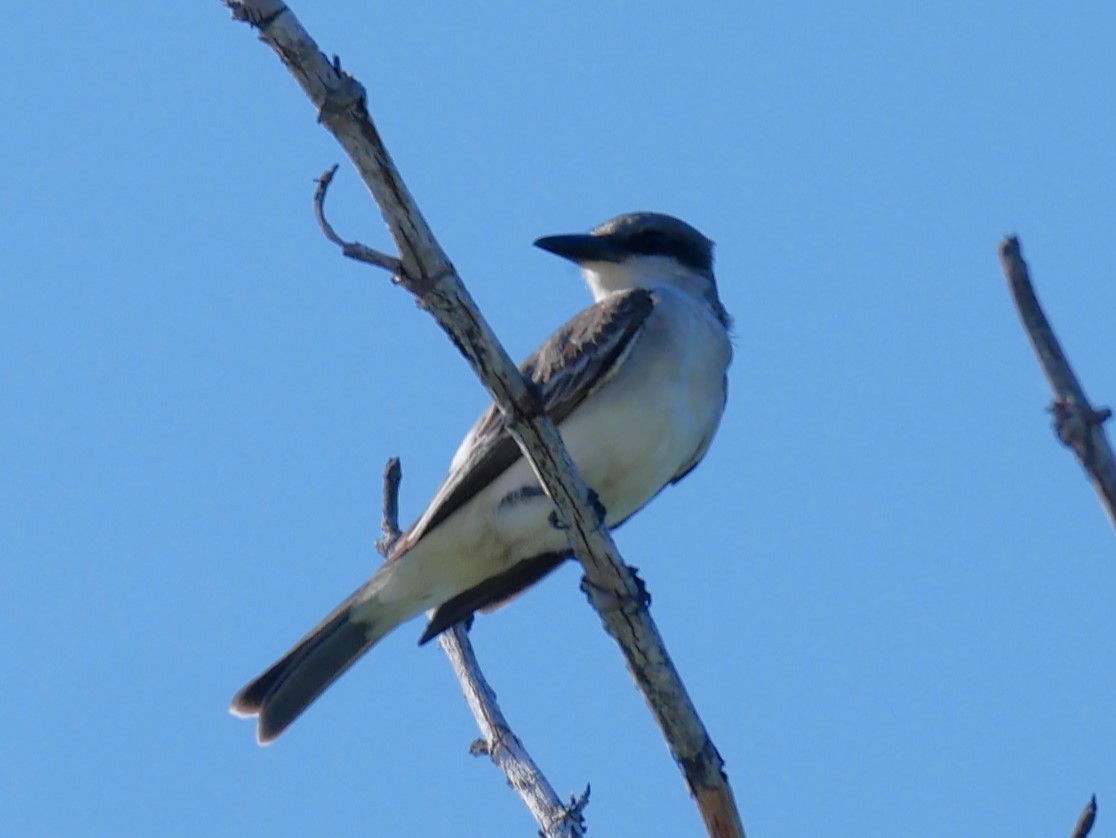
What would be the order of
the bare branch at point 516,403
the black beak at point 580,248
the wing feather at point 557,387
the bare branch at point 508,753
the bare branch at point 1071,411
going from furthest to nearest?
the black beak at point 580,248, the wing feather at point 557,387, the bare branch at point 508,753, the bare branch at point 516,403, the bare branch at point 1071,411

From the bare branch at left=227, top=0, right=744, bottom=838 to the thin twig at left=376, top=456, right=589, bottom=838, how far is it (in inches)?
16.8

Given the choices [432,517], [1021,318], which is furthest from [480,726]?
[1021,318]

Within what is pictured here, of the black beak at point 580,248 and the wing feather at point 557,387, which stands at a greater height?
the black beak at point 580,248

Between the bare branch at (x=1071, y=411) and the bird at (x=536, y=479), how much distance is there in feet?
14.6

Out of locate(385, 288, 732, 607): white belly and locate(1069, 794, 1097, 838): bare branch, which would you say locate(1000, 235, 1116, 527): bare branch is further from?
locate(385, 288, 732, 607): white belly

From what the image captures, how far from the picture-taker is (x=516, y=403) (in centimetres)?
471

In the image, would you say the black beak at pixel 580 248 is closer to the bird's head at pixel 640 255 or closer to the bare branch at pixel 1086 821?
the bird's head at pixel 640 255

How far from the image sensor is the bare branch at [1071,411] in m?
2.27

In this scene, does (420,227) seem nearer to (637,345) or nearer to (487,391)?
(487,391)

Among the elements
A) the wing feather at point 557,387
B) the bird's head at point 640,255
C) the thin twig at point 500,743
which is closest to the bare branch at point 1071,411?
the thin twig at point 500,743

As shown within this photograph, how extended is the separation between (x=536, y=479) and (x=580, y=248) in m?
1.49

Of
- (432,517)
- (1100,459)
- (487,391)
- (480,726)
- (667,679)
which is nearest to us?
(1100,459)

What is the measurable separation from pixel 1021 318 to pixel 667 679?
2946 millimetres

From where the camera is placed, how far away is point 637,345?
23.3 feet
